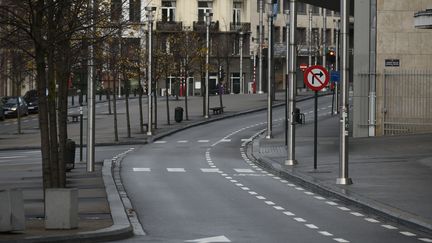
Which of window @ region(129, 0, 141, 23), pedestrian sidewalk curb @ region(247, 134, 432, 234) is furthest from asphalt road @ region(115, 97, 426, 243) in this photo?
window @ region(129, 0, 141, 23)

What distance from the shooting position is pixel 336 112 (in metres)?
77.9

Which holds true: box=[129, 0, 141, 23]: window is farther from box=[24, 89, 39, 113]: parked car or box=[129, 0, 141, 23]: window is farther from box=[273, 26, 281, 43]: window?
A: box=[273, 26, 281, 43]: window

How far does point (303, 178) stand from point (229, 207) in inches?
296

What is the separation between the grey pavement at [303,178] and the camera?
18.6m

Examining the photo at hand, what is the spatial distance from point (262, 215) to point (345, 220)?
5.79ft

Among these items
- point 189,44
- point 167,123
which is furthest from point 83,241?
point 189,44

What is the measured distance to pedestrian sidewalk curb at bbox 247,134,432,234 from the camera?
19.5 meters

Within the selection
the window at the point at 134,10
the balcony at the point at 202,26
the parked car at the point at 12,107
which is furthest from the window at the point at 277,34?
the window at the point at 134,10

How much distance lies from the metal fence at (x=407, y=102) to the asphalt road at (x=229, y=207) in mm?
9588

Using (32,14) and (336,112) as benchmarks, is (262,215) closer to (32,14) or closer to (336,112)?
(32,14)

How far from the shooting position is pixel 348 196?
24.8 m

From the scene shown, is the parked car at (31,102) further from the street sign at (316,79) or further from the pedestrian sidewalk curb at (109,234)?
the pedestrian sidewalk curb at (109,234)

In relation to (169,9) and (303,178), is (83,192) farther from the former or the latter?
(169,9)

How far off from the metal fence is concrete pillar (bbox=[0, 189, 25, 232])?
36196 millimetres
